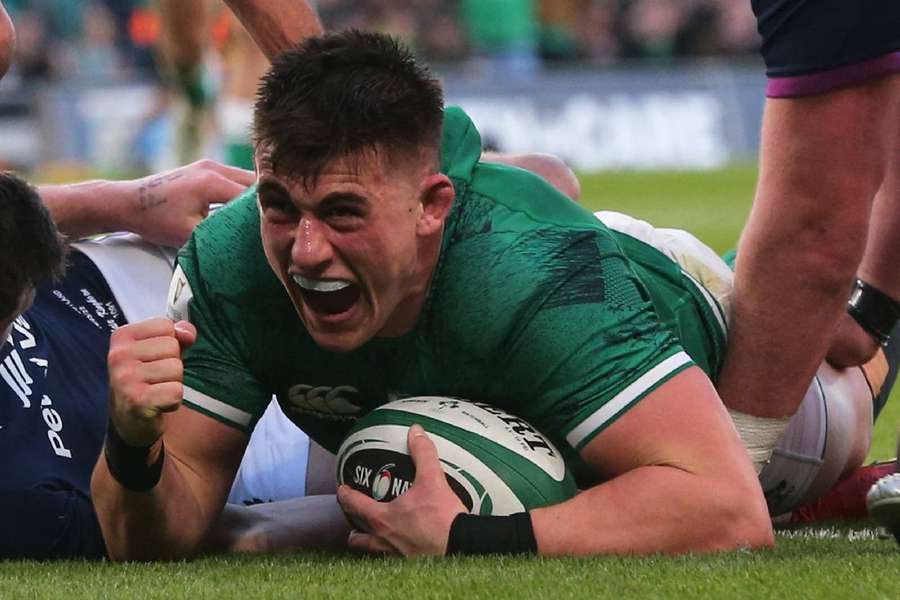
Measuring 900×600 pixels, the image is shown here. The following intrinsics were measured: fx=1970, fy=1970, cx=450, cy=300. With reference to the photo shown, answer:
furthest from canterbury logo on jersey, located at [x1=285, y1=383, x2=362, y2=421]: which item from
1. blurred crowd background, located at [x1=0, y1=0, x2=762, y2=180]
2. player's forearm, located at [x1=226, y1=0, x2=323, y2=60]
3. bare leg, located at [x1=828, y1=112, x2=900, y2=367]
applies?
blurred crowd background, located at [x1=0, y1=0, x2=762, y2=180]

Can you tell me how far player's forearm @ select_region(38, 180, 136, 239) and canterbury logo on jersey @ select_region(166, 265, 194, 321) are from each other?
1.03 meters

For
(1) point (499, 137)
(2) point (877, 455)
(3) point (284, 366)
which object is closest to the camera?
(3) point (284, 366)

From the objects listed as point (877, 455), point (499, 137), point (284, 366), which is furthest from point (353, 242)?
point (499, 137)

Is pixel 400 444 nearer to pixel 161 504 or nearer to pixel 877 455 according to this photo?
pixel 161 504

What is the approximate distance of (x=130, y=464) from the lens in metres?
3.82

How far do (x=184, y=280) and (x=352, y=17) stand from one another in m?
18.7

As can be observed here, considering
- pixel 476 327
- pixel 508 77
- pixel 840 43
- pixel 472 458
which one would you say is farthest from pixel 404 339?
pixel 508 77

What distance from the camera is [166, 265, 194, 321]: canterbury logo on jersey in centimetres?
412

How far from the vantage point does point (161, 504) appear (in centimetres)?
390

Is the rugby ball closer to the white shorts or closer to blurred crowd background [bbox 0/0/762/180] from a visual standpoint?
the white shorts

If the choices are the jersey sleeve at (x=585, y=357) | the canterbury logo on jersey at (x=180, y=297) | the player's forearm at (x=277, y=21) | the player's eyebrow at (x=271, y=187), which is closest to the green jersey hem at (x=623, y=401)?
the jersey sleeve at (x=585, y=357)

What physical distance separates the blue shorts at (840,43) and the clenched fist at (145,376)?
1594 millimetres

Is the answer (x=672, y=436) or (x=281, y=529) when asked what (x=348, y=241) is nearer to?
(x=672, y=436)

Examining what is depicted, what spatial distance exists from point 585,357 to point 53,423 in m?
1.22
